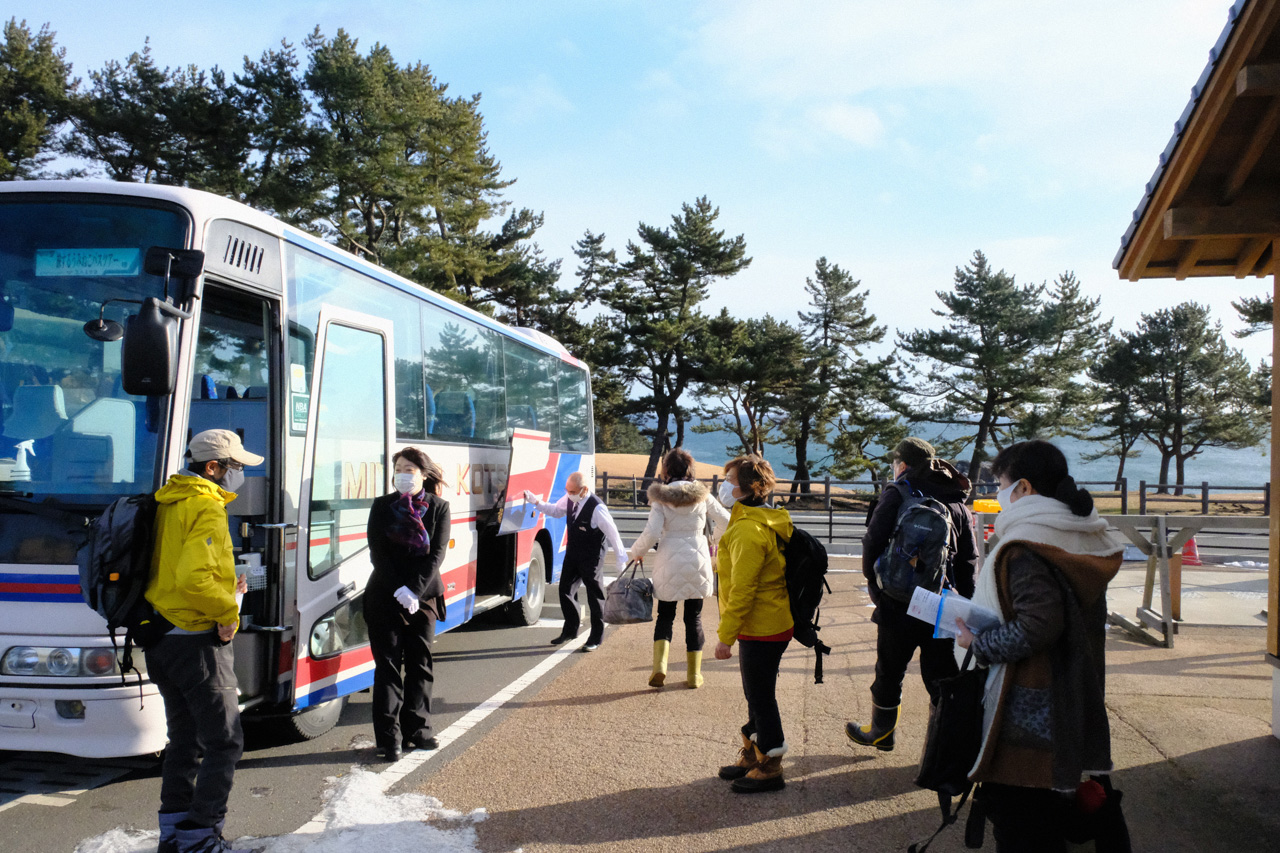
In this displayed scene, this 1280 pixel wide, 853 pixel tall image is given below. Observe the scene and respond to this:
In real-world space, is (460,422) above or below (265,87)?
below

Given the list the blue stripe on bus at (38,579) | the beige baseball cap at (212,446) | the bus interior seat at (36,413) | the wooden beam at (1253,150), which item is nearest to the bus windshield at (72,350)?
the bus interior seat at (36,413)

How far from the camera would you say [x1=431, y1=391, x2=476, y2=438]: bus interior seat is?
7215 mm

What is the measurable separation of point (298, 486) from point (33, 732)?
1.64m

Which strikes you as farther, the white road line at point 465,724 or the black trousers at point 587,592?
the black trousers at point 587,592

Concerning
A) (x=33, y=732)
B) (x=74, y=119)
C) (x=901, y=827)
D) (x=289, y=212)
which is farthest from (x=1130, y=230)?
(x=74, y=119)

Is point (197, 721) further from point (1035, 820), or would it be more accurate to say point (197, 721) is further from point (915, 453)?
point (915, 453)

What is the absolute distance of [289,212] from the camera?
2805 centimetres

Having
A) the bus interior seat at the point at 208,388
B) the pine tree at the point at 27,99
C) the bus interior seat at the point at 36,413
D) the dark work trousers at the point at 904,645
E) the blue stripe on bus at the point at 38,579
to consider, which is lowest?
the dark work trousers at the point at 904,645

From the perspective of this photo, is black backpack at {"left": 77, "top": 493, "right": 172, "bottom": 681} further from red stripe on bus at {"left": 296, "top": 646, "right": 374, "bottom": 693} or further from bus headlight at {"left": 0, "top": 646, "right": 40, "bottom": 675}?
red stripe on bus at {"left": 296, "top": 646, "right": 374, "bottom": 693}

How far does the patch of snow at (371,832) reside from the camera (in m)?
3.95

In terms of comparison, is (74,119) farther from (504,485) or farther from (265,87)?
(504,485)

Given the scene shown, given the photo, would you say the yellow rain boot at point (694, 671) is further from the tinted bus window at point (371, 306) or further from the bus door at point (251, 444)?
the bus door at point (251, 444)

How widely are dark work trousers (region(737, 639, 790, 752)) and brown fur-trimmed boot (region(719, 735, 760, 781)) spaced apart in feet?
0.66

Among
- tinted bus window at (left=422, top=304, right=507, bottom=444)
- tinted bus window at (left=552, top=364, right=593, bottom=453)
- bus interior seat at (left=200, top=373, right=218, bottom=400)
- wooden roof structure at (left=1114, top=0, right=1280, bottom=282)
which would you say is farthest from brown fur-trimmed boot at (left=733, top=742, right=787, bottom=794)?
tinted bus window at (left=552, top=364, right=593, bottom=453)
